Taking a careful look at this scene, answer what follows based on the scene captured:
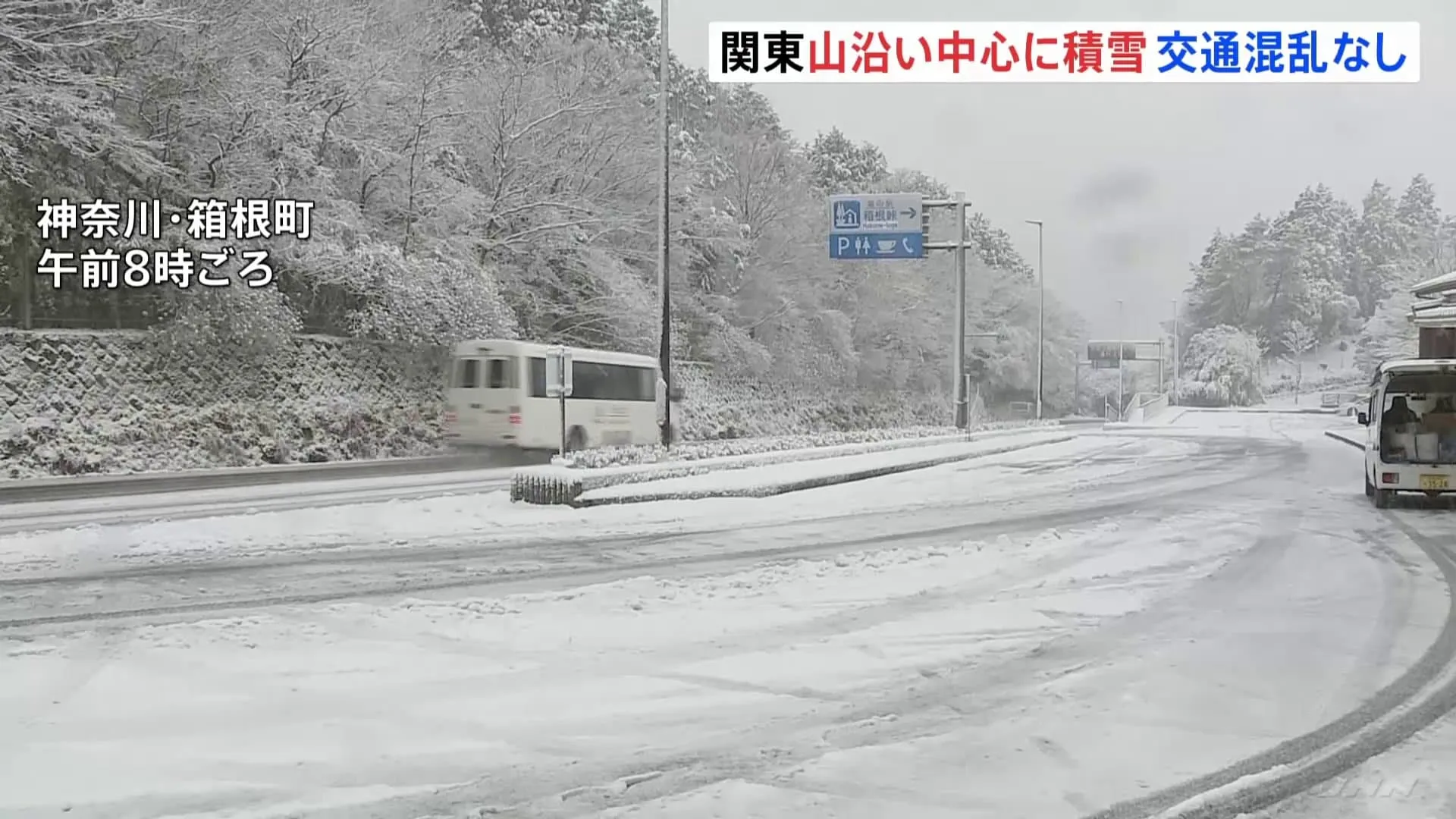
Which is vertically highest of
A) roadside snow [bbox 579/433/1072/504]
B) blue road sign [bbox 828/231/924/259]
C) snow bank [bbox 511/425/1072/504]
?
blue road sign [bbox 828/231/924/259]

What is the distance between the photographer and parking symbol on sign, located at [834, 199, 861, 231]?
86.7 feet

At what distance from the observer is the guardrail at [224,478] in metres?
15.5

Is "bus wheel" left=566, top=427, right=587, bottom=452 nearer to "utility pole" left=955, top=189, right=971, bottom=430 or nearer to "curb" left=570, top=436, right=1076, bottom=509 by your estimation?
"curb" left=570, top=436, right=1076, bottom=509

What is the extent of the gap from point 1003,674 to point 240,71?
69.2 ft

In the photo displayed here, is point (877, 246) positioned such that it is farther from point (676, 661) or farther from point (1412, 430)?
point (676, 661)

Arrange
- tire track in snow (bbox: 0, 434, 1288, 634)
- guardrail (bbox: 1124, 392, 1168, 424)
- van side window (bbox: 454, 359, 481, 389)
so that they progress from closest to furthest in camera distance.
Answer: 1. tire track in snow (bbox: 0, 434, 1288, 634)
2. van side window (bbox: 454, 359, 481, 389)
3. guardrail (bbox: 1124, 392, 1168, 424)

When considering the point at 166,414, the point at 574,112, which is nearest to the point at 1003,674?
the point at 166,414

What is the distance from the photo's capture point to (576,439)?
23.0 metres

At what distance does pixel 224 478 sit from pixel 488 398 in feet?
17.1

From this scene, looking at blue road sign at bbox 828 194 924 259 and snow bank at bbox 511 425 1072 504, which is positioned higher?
blue road sign at bbox 828 194 924 259

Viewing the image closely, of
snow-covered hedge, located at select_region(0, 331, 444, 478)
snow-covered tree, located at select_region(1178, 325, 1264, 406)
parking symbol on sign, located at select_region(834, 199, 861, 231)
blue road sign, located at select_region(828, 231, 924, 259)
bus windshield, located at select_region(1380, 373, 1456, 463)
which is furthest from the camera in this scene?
snow-covered tree, located at select_region(1178, 325, 1264, 406)

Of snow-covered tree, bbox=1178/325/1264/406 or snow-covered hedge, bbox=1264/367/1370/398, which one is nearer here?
snow-covered hedge, bbox=1264/367/1370/398

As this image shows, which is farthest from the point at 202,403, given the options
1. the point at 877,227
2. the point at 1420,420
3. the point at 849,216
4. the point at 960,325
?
the point at 1420,420

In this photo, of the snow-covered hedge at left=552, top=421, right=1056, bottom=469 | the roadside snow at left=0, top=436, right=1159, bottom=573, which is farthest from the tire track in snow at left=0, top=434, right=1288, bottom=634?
the snow-covered hedge at left=552, top=421, right=1056, bottom=469
